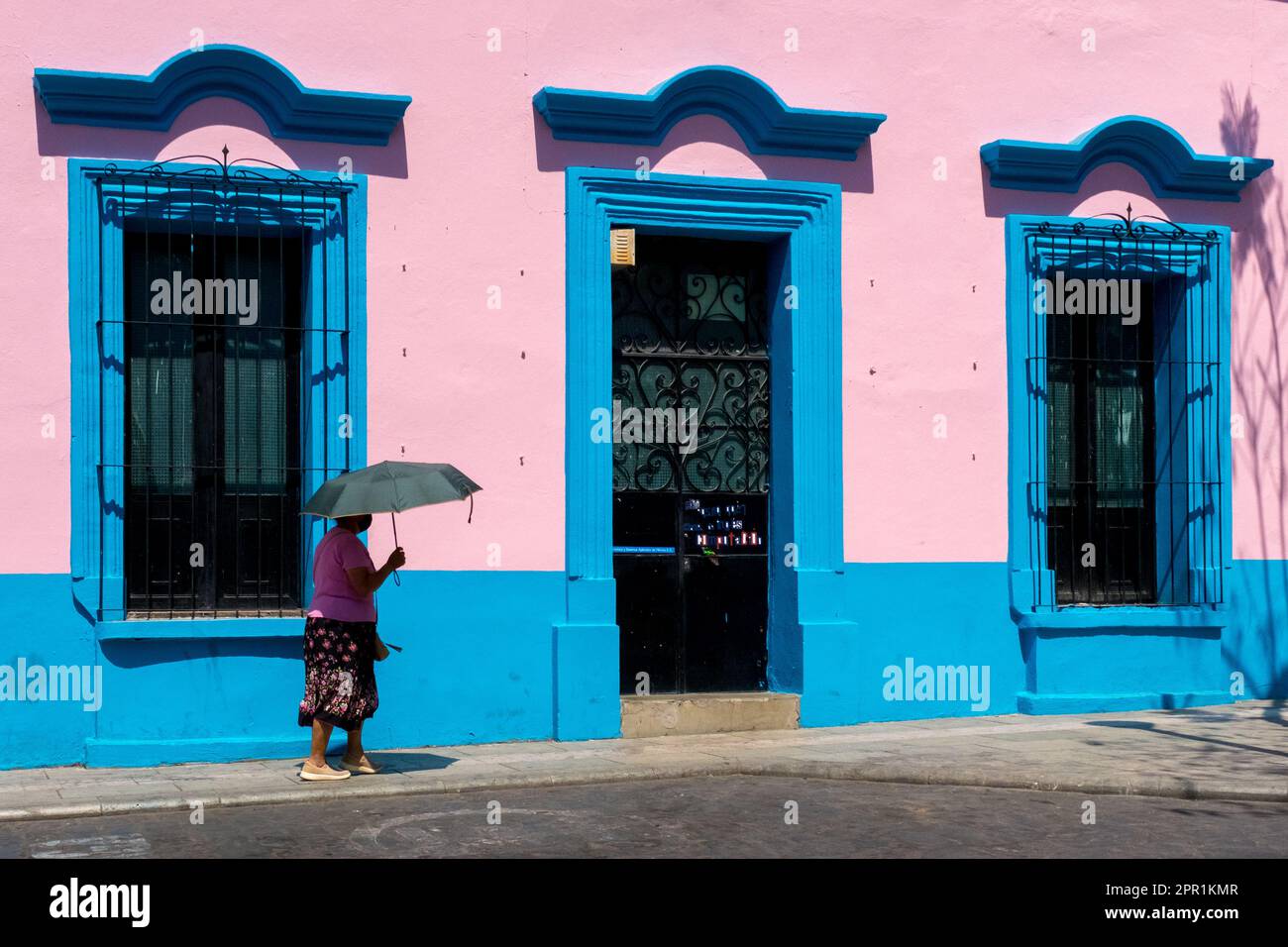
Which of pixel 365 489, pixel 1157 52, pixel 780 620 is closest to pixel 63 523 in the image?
pixel 365 489

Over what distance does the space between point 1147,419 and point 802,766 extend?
15.7ft

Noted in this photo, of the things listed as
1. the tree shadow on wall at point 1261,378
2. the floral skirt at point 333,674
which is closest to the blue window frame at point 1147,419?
the tree shadow on wall at point 1261,378

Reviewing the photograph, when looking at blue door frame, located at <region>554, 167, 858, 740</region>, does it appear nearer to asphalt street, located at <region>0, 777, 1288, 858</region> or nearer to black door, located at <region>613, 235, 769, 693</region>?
black door, located at <region>613, 235, 769, 693</region>

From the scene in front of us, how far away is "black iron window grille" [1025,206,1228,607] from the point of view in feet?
41.2

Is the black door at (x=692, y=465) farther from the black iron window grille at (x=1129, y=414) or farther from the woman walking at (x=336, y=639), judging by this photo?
the woman walking at (x=336, y=639)

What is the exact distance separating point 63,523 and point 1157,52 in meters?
8.45

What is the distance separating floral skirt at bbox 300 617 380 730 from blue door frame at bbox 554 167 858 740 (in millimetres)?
1822

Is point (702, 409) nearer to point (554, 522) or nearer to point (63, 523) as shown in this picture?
point (554, 522)

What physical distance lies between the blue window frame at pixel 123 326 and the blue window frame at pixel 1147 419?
469 centimetres

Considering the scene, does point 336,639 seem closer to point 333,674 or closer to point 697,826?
point 333,674

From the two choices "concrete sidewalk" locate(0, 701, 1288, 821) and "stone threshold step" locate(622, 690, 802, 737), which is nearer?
"concrete sidewalk" locate(0, 701, 1288, 821)

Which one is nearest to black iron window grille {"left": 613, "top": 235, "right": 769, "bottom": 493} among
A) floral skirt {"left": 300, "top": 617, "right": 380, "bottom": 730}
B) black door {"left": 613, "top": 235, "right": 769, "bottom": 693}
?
black door {"left": 613, "top": 235, "right": 769, "bottom": 693}

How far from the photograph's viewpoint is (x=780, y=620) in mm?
11805

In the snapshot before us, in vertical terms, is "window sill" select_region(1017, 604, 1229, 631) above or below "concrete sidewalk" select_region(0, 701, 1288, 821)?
above
